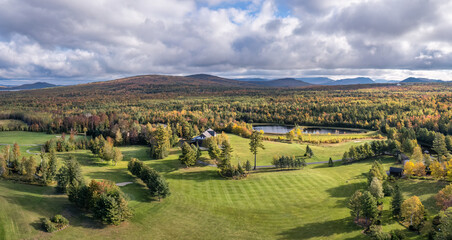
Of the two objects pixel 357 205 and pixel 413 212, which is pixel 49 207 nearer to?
pixel 357 205

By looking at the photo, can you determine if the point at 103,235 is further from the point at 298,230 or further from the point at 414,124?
the point at 414,124

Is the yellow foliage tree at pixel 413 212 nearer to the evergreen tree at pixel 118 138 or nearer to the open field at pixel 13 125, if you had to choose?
the evergreen tree at pixel 118 138

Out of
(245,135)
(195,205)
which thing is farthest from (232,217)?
(245,135)

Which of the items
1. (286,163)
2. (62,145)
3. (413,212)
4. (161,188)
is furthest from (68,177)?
(413,212)

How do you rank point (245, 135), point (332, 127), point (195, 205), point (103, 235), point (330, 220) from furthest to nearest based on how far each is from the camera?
point (332, 127) → point (245, 135) → point (195, 205) → point (330, 220) → point (103, 235)

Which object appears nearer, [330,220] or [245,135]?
[330,220]

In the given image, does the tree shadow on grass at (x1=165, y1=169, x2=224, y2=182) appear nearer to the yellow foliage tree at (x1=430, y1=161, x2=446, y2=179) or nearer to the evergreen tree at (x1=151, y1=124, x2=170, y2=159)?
the evergreen tree at (x1=151, y1=124, x2=170, y2=159)
